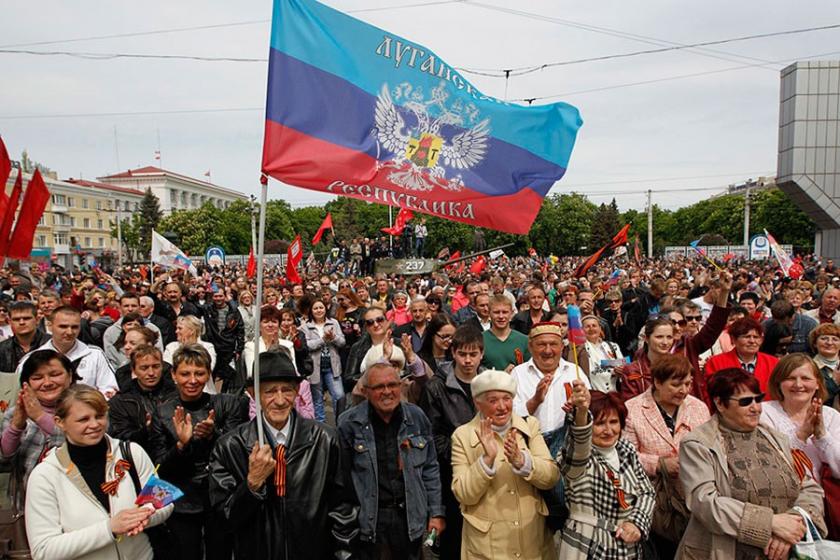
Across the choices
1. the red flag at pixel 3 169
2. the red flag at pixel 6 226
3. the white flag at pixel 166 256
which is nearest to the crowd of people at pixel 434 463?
the red flag at pixel 6 226

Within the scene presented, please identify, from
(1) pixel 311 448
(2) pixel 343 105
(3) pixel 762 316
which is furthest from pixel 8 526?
(3) pixel 762 316

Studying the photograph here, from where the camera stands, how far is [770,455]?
3.26 m

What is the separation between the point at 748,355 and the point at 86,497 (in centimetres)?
500

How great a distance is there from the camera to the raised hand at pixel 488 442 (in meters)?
3.25

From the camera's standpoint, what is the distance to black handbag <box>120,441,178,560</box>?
327cm

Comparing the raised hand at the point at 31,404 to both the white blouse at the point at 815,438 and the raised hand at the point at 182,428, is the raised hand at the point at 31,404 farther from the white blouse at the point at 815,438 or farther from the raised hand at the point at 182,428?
the white blouse at the point at 815,438

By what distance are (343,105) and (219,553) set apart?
2.97 m

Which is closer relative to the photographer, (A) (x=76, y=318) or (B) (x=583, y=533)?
(B) (x=583, y=533)

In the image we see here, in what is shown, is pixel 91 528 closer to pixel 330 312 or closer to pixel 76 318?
pixel 76 318

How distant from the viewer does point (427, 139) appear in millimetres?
4582

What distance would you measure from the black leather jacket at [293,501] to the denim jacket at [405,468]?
0.69 feet

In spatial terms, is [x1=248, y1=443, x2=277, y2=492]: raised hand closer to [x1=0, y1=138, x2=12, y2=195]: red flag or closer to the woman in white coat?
the woman in white coat

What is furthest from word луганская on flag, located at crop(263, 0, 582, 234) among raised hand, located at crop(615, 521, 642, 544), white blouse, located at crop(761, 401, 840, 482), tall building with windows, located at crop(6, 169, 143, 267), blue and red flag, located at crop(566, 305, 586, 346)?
tall building with windows, located at crop(6, 169, 143, 267)

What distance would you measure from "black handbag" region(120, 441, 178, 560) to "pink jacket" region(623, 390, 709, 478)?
2.85 metres
